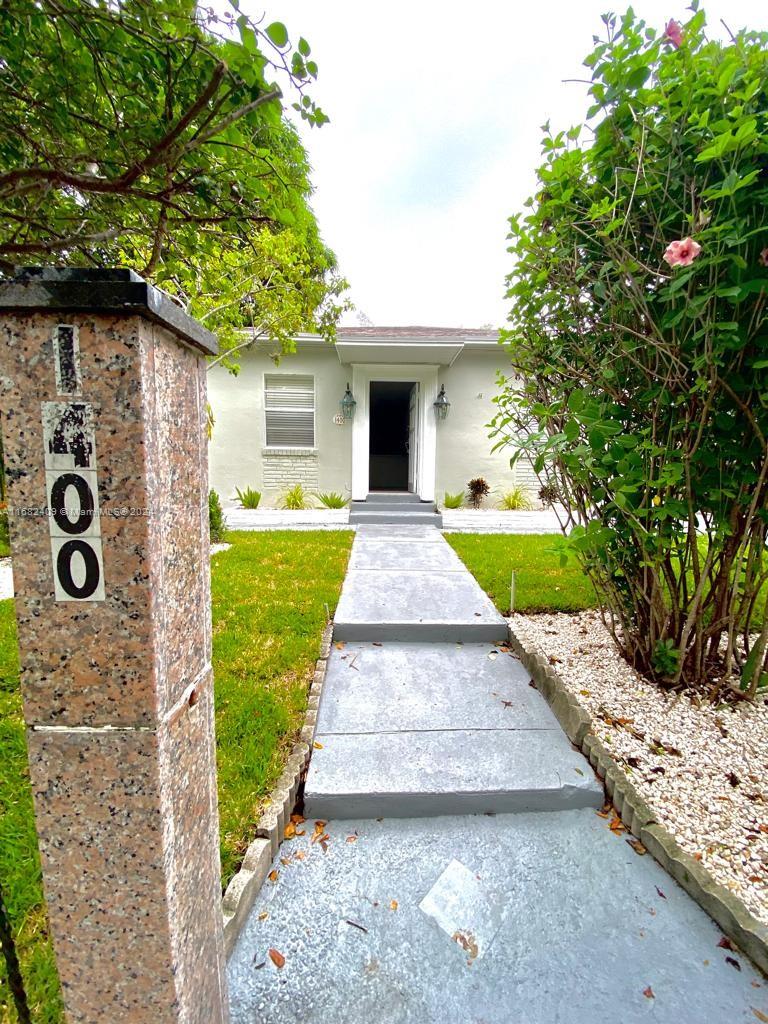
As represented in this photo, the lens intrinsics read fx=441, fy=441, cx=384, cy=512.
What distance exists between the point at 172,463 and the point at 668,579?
255cm

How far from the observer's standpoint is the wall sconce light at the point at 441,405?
860 centimetres

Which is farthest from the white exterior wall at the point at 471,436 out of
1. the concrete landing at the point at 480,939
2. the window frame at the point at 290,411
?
the concrete landing at the point at 480,939

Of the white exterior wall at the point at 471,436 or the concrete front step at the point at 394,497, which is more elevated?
the white exterior wall at the point at 471,436

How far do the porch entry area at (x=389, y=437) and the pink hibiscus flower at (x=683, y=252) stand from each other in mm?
8863

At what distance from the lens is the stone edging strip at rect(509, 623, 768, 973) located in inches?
53.2

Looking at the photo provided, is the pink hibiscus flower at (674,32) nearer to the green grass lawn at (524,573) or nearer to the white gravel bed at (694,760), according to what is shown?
the green grass lawn at (524,573)

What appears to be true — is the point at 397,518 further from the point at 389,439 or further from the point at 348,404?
the point at 389,439

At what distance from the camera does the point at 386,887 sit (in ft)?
5.12

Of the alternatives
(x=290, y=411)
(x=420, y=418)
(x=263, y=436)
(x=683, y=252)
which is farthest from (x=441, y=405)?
(x=683, y=252)

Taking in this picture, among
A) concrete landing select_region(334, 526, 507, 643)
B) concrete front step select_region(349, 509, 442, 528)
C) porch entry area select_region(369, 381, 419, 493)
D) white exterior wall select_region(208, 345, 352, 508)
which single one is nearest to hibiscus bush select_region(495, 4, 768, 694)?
concrete landing select_region(334, 526, 507, 643)

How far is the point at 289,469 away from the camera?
9.30 metres

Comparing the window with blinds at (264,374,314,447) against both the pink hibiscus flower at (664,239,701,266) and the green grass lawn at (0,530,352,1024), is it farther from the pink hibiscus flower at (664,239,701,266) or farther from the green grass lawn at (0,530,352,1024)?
the pink hibiscus flower at (664,239,701,266)

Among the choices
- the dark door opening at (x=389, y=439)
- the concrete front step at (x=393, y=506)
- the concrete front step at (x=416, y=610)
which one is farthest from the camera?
the dark door opening at (x=389, y=439)

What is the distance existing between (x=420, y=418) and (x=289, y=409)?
2730 millimetres
